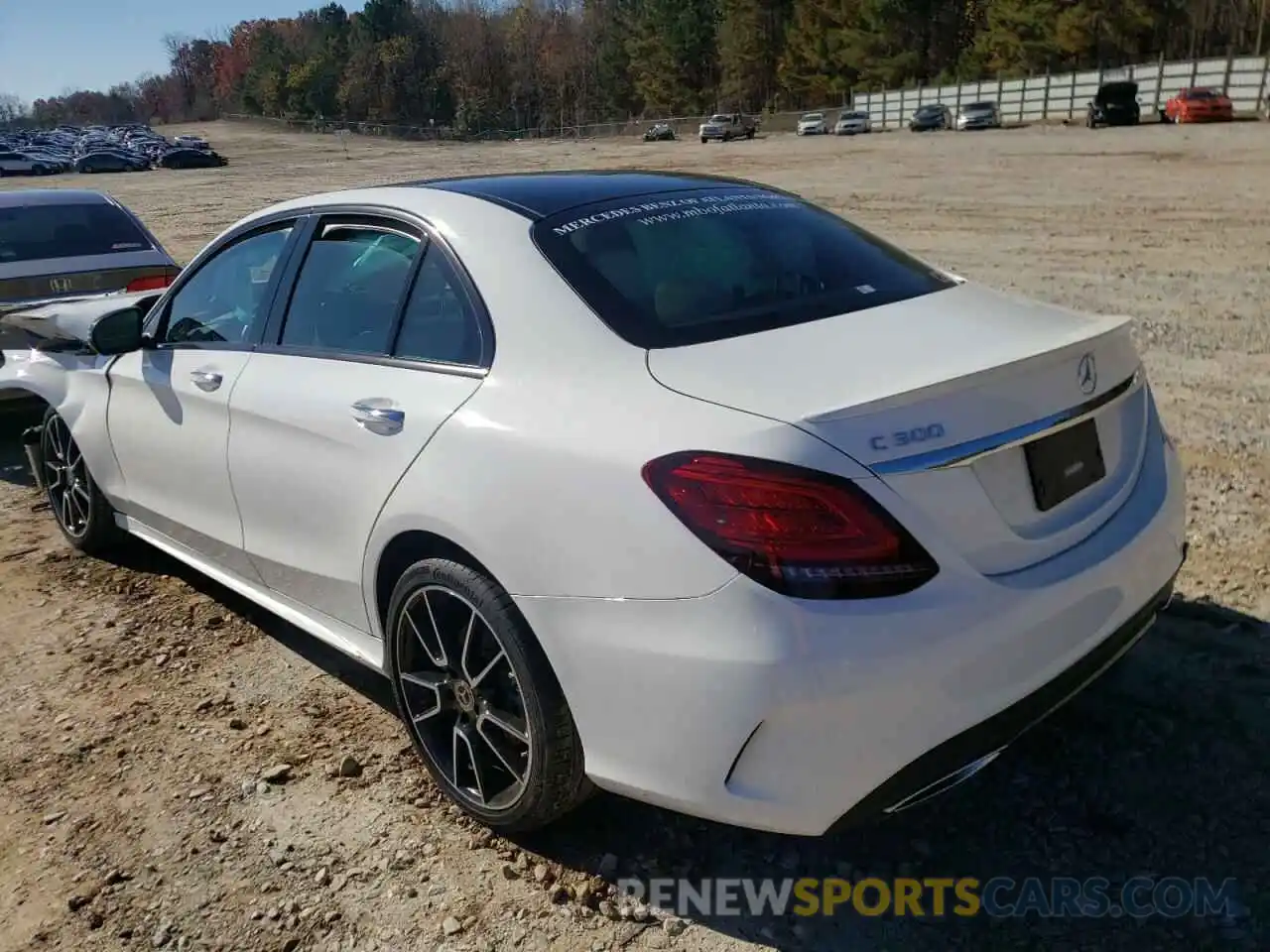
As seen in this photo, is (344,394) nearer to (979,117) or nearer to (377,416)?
(377,416)

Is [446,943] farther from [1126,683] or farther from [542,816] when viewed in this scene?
[1126,683]

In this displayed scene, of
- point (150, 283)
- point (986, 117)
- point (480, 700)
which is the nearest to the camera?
point (480, 700)

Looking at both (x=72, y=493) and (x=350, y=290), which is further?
(x=72, y=493)

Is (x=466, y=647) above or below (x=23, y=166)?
below

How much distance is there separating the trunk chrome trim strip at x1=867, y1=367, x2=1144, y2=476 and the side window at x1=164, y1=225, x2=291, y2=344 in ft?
8.02

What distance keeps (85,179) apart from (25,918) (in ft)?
192

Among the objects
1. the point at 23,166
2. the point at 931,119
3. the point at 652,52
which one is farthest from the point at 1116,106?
the point at 652,52

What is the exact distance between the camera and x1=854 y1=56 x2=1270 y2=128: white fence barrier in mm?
51156

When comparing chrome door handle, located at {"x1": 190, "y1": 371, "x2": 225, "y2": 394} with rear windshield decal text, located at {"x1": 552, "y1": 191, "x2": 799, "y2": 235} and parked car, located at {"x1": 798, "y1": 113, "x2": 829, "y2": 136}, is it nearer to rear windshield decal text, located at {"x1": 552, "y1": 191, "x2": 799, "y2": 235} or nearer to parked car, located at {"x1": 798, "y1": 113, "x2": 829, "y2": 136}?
rear windshield decal text, located at {"x1": 552, "y1": 191, "x2": 799, "y2": 235}

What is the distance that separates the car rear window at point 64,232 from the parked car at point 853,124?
195ft

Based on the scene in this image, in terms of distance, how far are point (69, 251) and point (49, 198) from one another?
524 millimetres

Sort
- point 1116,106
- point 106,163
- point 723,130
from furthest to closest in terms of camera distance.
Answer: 1. point 723,130
2. point 106,163
3. point 1116,106

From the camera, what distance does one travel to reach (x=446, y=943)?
262 centimetres

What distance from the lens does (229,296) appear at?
4137 mm
